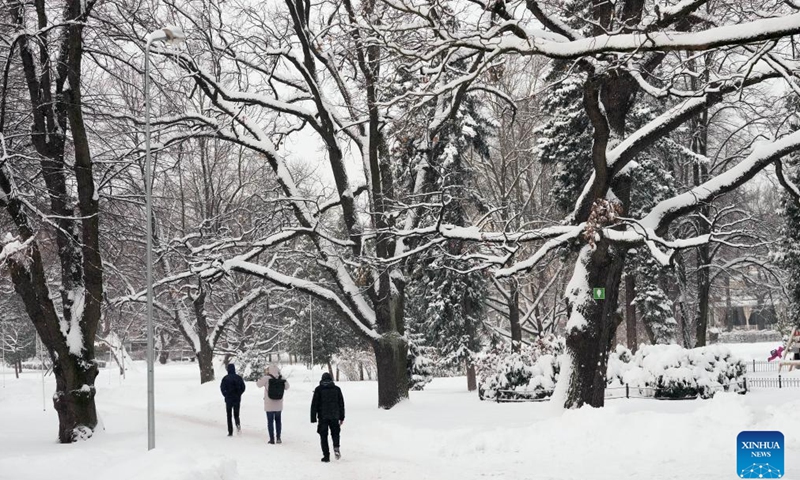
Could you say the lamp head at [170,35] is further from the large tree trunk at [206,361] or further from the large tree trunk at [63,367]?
the large tree trunk at [206,361]

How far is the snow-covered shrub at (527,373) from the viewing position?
24.8 metres

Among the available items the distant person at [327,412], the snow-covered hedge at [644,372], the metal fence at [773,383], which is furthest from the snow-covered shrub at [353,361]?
the distant person at [327,412]

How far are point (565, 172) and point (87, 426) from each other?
20092 millimetres

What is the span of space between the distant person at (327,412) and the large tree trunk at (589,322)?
16.2ft

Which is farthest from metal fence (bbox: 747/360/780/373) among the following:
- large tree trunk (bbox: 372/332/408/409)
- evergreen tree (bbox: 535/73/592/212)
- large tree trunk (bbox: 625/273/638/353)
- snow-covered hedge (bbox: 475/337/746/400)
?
large tree trunk (bbox: 372/332/408/409)

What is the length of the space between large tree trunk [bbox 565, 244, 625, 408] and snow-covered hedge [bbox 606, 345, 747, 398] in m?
7.97

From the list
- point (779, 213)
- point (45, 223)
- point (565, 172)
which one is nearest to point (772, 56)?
point (45, 223)

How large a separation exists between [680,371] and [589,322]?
8760mm

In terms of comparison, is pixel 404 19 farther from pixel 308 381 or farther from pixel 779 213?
pixel 308 381

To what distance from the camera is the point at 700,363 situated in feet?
80.2

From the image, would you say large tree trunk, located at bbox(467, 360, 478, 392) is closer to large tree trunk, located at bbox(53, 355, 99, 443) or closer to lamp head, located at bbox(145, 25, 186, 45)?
large tree trunk, located at bbox(53, 355, 99, 443)

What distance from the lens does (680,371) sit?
23781 millimetres

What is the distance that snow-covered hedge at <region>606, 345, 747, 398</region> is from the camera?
78.0 feet

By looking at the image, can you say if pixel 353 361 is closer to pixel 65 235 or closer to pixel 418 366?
pixel 418 366
